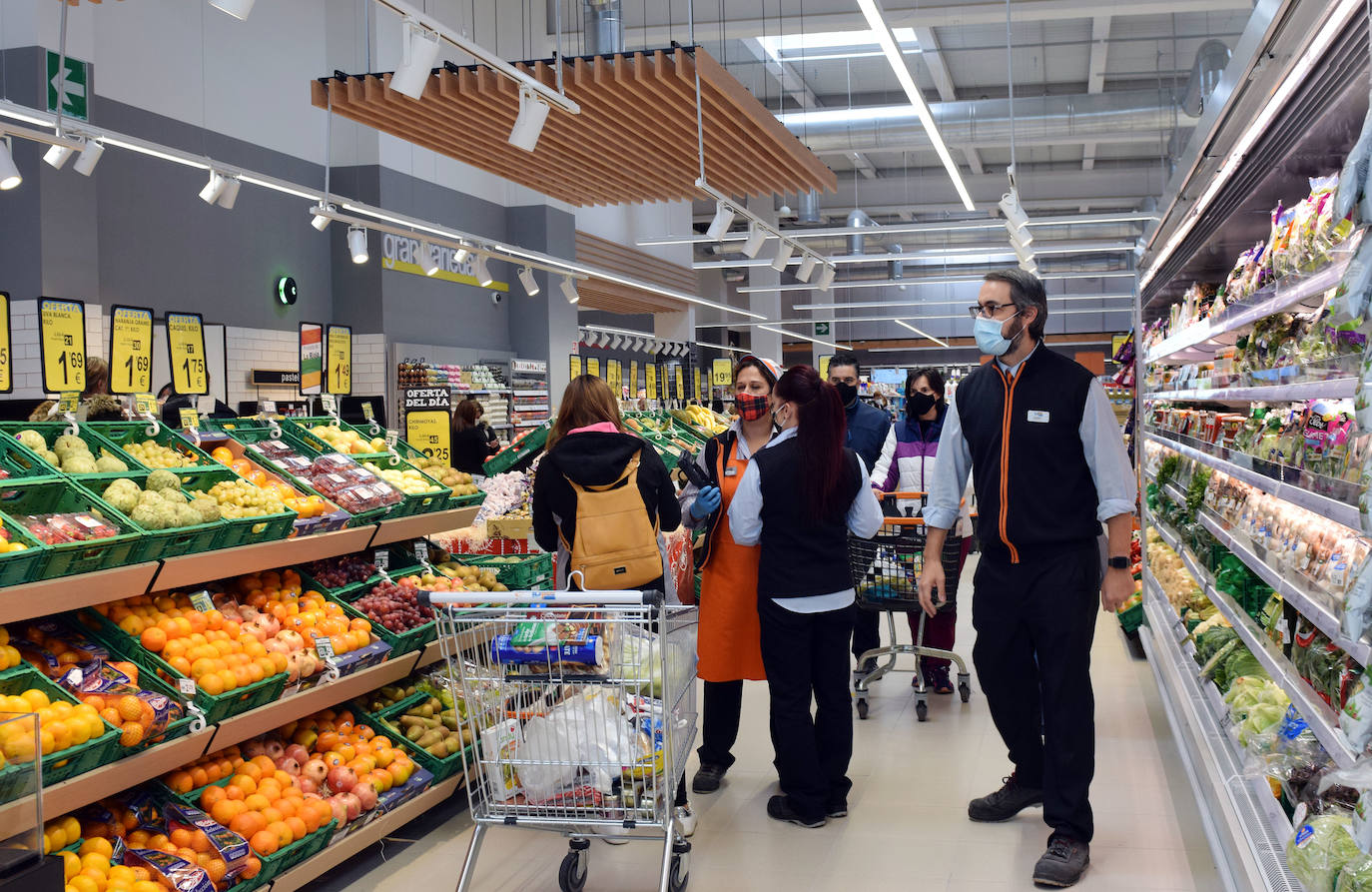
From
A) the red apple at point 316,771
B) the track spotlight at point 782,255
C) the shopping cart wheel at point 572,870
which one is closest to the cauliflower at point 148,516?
the red apple at point 316,771

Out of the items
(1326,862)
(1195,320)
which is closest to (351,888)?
(1326,862)

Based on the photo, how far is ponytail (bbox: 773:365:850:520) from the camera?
156 inches

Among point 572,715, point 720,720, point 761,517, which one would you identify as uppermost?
point 761,517

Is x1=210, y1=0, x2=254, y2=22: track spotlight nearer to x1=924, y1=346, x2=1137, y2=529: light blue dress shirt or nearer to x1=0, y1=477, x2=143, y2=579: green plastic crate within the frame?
x1=0, y1=477, x2=143, y2=579: green plastic crate

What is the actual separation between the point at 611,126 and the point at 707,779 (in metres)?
5.76

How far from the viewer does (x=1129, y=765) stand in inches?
185

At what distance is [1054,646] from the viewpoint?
3.53 metres

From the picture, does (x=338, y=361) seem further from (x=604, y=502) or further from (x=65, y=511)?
(x=65, y=511)

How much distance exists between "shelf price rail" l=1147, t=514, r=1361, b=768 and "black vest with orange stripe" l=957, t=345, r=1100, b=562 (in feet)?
1.84

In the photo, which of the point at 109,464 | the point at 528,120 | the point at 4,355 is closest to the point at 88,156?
the point at 4,355

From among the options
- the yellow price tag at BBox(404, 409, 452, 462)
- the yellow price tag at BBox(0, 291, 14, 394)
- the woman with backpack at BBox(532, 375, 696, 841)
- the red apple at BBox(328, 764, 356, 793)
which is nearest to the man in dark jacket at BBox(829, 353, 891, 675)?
the woman with backpack at BBox(532, 375, 696, 841)

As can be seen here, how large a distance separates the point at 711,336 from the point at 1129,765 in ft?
84.5

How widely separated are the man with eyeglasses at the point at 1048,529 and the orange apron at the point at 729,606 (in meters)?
0.91

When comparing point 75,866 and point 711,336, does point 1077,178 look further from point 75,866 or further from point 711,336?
point 75,866
